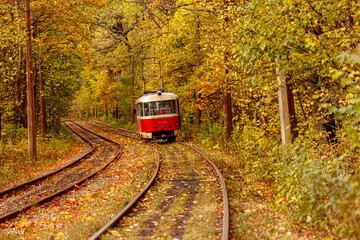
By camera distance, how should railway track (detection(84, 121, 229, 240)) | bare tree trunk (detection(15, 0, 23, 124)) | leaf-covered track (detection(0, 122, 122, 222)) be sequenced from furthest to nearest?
bare tree trunk (detection(15, 0, 23, 124)) → leaf-covered track (detection(0, 122, 122, 222)) → railway track (detection(84, 121, 229, 240))

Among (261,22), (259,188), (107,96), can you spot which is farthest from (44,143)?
(107,96)

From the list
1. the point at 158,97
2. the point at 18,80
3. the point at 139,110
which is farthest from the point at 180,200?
the point at 18,80

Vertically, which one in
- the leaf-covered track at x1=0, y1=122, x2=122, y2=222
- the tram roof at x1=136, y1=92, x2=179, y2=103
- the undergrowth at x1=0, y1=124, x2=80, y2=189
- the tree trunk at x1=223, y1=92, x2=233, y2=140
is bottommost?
the leaf-covered track at x1=0, y1=122, x2=122, y2=222

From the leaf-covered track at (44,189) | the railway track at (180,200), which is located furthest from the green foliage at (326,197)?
the leaf-covered track at (44,189)

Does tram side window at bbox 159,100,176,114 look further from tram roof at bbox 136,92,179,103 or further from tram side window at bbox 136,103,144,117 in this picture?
tram side window at bbox 136,103,144,117

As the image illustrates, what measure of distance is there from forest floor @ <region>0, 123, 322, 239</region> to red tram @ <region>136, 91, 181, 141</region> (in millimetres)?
9944

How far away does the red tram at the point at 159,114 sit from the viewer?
70.0ft

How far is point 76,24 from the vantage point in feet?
65.7

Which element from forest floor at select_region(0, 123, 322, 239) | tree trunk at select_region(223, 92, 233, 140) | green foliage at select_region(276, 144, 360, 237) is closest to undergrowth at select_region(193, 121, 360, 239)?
green foliage at select_region(276, 144, 360, 237)

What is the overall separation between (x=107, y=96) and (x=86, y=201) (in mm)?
36351

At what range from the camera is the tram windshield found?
2134 cm

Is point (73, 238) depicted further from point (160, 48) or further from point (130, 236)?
point (160, 48)

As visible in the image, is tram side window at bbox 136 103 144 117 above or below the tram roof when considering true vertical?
below

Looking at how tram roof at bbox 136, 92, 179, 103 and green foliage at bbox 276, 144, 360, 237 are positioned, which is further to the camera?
tram roof at bbox 136, 92, 179, 103
